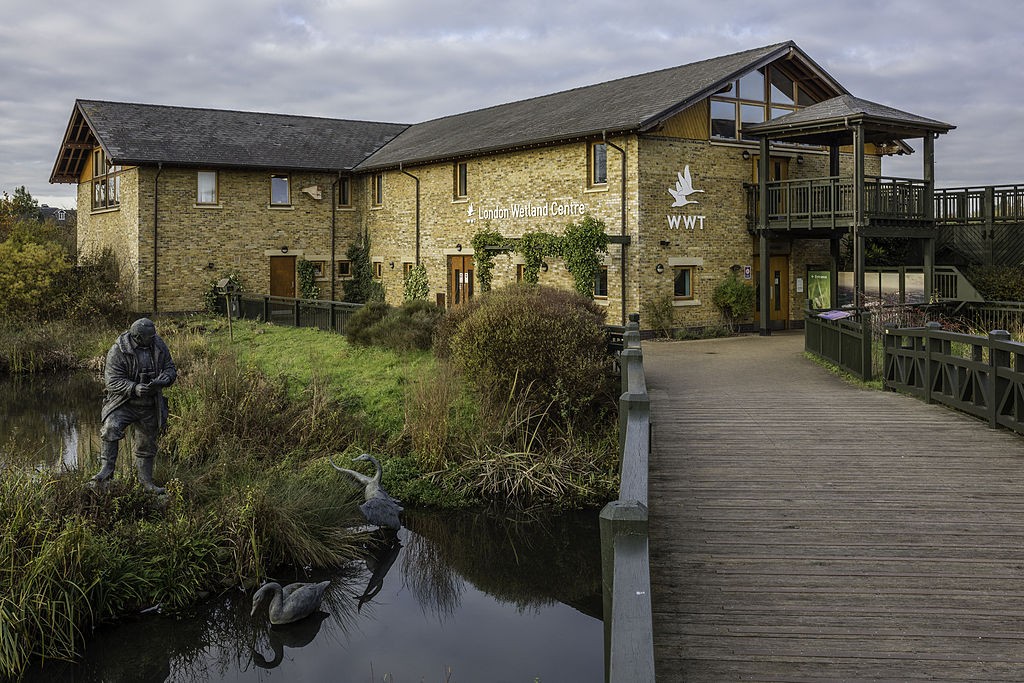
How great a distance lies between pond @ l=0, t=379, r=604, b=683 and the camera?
794cm

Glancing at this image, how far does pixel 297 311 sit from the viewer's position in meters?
26.9

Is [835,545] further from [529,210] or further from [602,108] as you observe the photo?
[602,108]

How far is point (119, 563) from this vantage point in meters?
8.65

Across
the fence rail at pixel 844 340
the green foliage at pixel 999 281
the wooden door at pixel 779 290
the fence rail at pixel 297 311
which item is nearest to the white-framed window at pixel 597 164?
the wooden door at pixel 779 290

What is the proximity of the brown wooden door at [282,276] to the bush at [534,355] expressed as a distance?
1954 centimetres

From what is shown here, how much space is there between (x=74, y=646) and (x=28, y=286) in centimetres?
2046

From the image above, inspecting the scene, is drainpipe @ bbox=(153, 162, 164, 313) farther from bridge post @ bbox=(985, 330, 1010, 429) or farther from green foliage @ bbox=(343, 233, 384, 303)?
bridge post @ bbox=(985, 330, 1010, 429)

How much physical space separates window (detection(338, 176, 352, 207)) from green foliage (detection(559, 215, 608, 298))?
13.9 metres

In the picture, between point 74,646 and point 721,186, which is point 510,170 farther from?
point 74,646

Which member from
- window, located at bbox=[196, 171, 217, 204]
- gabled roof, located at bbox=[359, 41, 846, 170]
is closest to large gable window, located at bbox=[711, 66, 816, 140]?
gabled roof, located at bbox=[359, 41, 846, 170]

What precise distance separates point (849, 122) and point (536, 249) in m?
7.74

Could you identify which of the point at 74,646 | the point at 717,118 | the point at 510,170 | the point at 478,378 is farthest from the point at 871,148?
the point at 74,646

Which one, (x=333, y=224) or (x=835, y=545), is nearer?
(x=835, y=545)

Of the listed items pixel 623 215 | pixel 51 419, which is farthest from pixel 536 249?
pixel 51 419
